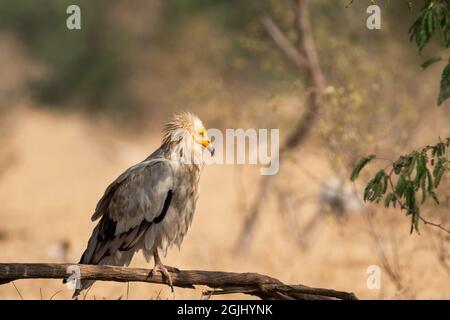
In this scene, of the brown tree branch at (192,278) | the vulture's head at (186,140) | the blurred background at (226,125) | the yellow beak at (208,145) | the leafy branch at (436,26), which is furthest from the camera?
the blurred background at (226,125)

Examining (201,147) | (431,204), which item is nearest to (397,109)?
(431,204)

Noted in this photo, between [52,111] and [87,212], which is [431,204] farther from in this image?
[52,111]

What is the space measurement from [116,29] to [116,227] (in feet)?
76.0

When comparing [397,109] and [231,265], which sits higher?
[397,109]

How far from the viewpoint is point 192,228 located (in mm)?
16328

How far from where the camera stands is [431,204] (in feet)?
28.8

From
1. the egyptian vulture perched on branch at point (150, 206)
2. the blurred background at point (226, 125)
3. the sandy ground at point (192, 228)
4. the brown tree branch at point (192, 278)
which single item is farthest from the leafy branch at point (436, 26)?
the sandy ground at point (192, 228)

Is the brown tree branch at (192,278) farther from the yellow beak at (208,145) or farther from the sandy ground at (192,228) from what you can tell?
the sandy ground at (192,228)

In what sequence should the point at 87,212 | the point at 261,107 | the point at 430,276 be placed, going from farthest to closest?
1. the point at 87,212
2. the point at 261,107
3. the point at 430,276

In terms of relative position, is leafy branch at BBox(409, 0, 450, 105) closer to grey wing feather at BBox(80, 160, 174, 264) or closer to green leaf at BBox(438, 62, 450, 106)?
green leaf at BBox(438, 62, 450, 106)

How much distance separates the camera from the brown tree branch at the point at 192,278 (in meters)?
5.44

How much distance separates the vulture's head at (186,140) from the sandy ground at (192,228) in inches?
50.8

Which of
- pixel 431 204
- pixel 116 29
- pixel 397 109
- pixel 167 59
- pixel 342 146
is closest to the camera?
pixel 431 204

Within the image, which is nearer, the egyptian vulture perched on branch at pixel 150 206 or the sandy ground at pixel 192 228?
the egyptian vulture perched on branch at pixel 150 206
